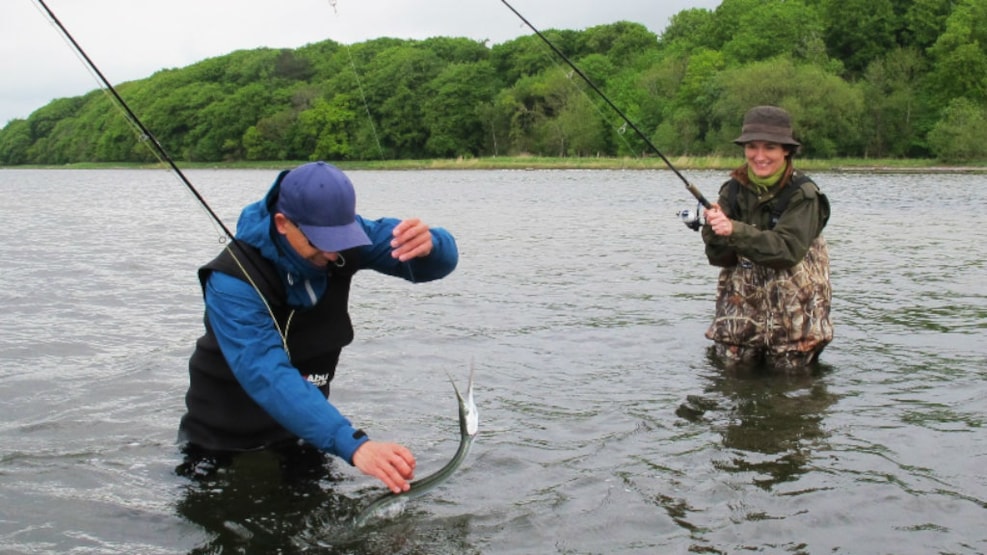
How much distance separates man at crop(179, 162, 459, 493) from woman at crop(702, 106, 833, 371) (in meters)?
2.94

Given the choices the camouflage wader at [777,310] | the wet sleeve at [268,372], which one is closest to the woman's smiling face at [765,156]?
the camouflage wader at [777,310]

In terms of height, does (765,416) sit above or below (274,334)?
below

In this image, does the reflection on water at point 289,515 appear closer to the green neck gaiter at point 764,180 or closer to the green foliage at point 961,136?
the green neck gaiter at point 764,180

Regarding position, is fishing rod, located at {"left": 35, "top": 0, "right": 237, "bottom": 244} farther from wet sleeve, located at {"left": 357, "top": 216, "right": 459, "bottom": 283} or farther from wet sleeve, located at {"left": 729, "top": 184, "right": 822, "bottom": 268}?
wet sleeve, located at {"left": 729, "top": 184, "right": 822, "bottom": 268}

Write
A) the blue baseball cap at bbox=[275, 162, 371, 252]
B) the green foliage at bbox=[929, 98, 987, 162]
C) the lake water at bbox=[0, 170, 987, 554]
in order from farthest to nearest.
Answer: the green foliage at bbox=[929, 98, 987, 162], the lake water at bbox=[0, 170, 987, 554], the blue baseball cap at bbox=[275, 162, 371, 252]

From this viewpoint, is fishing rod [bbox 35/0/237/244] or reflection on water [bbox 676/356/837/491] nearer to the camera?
fishing rod [bbox 35/0/237/244]

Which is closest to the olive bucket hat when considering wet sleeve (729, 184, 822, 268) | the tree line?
wet sleeve (729, 184, 822, 268)

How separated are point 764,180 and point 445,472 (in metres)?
4.00

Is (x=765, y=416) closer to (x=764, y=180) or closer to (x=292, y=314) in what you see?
(x=764, y=180)

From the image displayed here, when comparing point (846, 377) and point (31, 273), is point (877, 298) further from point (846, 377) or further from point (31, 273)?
point (31, 273)

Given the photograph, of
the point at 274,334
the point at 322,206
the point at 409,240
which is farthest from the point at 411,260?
the point at 274,334

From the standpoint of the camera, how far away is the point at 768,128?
6773 millimetres

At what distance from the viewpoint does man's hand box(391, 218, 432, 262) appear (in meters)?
4.40

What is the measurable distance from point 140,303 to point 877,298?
31.4 feet
